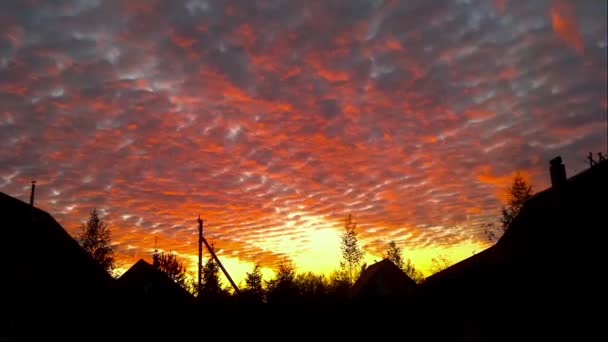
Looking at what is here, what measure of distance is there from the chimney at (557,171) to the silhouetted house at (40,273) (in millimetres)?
21304

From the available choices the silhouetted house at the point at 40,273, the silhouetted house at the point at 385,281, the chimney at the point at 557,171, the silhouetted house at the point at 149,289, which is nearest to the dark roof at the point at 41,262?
the silhouetted house at the point at 40,273

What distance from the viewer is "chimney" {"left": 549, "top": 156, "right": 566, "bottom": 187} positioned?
24.2 metres

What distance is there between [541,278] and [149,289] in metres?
21.2

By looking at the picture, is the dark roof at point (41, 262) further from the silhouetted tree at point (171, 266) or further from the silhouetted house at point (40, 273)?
the silhouetted tree at point (171, 266)


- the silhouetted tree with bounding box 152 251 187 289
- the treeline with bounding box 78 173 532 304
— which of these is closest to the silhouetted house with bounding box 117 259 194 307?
the treeline with bounding box 78 173 532 304

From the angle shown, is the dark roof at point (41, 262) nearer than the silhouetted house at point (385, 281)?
Yes

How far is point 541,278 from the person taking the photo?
1902 centimetres

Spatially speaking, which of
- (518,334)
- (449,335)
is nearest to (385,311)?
(449,335)

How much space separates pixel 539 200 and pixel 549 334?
7072 millimetres

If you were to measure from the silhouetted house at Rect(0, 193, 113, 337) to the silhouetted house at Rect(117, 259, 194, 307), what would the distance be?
4.95 m

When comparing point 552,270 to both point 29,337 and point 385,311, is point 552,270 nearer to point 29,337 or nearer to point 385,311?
point 385,311

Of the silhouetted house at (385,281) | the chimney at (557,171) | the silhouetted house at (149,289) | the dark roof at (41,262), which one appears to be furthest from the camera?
the silhouetted house at (385,281)

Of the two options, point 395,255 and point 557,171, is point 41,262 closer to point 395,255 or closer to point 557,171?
point 557,171

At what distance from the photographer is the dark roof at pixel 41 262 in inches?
754
